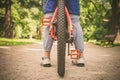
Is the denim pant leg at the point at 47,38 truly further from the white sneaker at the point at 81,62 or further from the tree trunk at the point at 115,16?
the tree trunk at the point at 115,16

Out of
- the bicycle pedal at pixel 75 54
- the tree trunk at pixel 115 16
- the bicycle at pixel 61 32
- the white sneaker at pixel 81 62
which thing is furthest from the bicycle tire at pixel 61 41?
the tree trunk at pixel 115 16

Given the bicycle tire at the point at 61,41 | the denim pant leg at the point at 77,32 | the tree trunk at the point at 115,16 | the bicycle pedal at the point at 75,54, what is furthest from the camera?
the tree trunk at the point at 115,16

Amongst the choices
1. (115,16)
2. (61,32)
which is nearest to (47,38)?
(61,32)

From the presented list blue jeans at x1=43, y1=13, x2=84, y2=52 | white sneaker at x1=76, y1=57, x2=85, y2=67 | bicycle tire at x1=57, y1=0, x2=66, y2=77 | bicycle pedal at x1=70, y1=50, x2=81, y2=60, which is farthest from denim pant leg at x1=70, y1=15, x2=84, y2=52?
bicycle tire at x1=57, y1=0, x2=66, y2=77

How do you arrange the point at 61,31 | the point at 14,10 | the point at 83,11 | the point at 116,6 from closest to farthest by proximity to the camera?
the point at 61,31, the point at 116,6, the point at 14,10, the point at 83,11

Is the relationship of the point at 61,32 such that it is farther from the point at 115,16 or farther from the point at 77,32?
the point at 115,16

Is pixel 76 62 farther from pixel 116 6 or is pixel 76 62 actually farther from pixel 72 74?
pixel 116 6

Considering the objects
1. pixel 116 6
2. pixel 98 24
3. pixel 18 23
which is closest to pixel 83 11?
pixel 98 24

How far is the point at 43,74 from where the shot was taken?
177 inches

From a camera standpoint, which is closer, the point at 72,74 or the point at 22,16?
the point at 72,74

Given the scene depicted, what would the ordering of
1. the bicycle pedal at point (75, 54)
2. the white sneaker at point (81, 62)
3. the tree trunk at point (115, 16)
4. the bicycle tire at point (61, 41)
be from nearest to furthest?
the bicycle tire at point (61, 41)
the bicycle pedal at point (75, 54)
the white sneaker at point (81, 62)
the tree trunk at point (115, 16)

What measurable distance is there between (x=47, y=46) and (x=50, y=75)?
902 mm

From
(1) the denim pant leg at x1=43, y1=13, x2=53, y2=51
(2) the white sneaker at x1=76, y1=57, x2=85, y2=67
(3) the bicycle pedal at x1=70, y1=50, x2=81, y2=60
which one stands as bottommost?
(2) the white sneaker at x1=76, y1=57, x2=85, y2=67

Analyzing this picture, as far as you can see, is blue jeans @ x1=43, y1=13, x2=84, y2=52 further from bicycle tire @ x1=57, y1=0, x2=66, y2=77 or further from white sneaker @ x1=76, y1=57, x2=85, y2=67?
bicycle tire @ x1=57, y1=0, x2=66, y2=77
